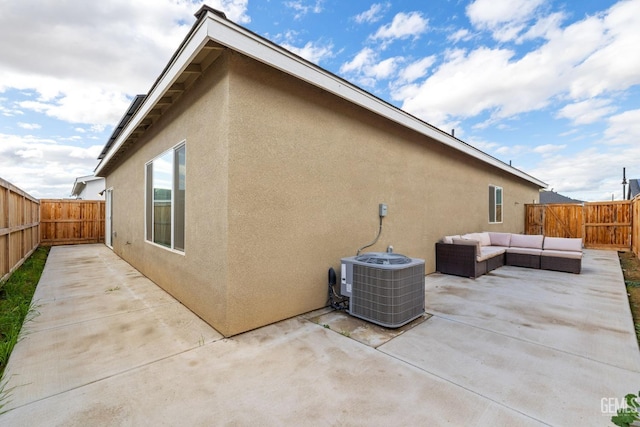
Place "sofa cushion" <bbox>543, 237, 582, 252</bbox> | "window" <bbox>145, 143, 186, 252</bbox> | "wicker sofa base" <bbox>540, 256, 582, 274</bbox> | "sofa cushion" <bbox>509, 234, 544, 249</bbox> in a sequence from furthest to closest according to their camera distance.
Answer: "sofa cushion" <bbox>509, 234, 544, 249</bbox>, "sofa cushion" <bbox>543, 237, 582, 252</bbox>, "wicker sofa base" <bbox>540, 256, 582, 274</bbox>, "window" <bbox>145, 143, 186, 252</bbox>

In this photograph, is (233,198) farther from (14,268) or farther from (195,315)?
(14,268)

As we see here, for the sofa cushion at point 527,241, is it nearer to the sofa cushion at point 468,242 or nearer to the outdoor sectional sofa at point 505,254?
the outdoor sectional sofa at point 505,254

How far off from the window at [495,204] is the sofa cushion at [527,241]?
1536mm

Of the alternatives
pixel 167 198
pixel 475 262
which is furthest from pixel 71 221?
pixel 475 262

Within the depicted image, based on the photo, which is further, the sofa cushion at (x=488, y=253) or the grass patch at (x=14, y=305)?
the sofa cushion at (x=488, y=253)

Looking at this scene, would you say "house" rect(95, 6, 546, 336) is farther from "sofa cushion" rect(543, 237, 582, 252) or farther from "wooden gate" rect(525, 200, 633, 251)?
"wooden gate" rect(525, 200, 633, 251)

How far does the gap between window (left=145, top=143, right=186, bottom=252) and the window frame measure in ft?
30.0

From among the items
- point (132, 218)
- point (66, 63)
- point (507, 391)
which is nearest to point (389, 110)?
point (507, 391)

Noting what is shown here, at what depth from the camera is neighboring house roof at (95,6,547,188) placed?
8.46ft

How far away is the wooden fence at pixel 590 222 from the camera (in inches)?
405

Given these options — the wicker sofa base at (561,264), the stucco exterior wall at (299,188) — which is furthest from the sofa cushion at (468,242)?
the wicker sofa base at (561,264)

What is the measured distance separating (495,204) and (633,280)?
4245 millimetres

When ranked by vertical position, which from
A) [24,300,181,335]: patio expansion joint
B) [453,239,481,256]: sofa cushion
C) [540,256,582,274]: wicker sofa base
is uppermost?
[453,239,481,256]: sofa cushion

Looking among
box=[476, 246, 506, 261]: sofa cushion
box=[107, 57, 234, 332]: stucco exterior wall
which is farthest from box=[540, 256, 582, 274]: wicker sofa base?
box=[107, 57, 234, 332]: stucco exterior wall
